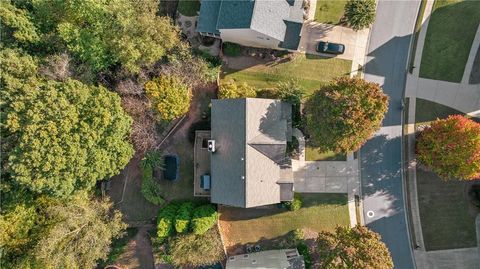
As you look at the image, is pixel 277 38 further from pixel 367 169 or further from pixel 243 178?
pixel 367 169

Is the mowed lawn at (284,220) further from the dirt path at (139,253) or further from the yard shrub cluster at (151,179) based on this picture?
the dirt path at (139,253)

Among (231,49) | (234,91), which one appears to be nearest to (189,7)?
(231,49)

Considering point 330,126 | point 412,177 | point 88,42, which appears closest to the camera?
point 330,126

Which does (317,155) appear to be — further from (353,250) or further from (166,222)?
(166,222)

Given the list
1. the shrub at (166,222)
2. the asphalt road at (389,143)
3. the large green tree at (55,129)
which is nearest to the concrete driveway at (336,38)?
the asphalt road at (389,143)

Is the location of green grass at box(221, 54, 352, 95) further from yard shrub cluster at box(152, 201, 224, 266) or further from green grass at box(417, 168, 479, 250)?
green grass at box(417, 168, 479, 250)

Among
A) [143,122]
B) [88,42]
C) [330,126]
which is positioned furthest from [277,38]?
[88,42]
